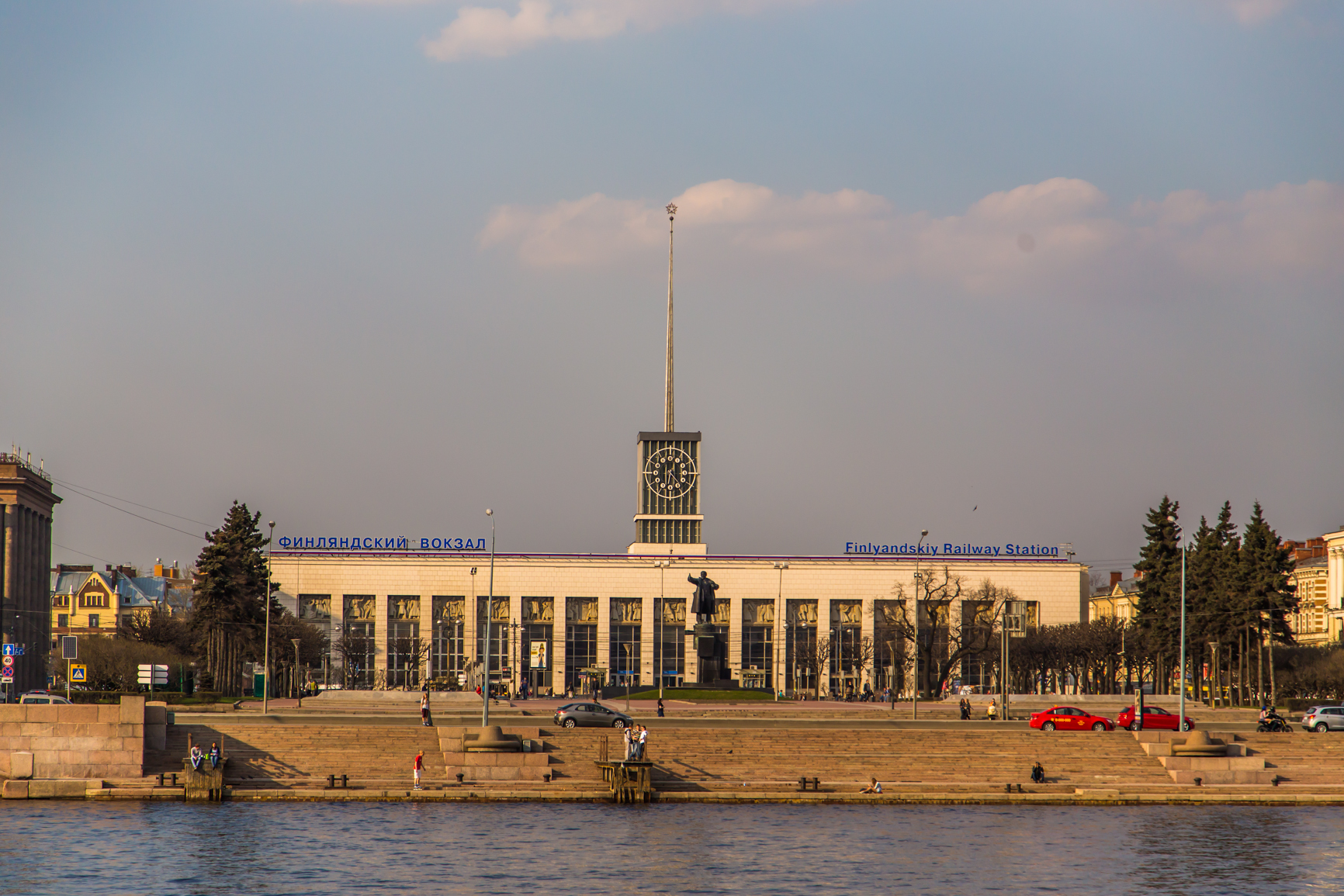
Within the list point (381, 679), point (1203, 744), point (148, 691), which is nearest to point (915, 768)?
point (1203, 744)

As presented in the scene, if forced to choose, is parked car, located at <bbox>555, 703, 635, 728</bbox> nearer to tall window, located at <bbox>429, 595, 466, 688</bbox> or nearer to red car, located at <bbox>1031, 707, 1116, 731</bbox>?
red car, located at <bbox>1031, 707, 1116, 731</bbox>

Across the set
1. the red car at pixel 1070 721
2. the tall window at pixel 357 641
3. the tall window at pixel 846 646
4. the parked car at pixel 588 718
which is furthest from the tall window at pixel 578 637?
the red car at pixel 1070 721

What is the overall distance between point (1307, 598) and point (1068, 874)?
98408mm

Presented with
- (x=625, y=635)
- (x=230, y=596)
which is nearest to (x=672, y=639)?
(x=625, y=635)

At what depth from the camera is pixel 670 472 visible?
509 feet

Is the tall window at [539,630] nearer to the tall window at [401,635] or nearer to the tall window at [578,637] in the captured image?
the tall window at [578,637]

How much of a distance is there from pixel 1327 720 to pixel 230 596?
64.4 metres

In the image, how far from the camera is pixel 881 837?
46219 mm

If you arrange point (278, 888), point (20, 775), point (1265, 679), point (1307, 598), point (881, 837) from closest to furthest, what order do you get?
point (278, 888) → point (881, 837) → point (20, 775) → point (1265, 679) → point (1307, 598)

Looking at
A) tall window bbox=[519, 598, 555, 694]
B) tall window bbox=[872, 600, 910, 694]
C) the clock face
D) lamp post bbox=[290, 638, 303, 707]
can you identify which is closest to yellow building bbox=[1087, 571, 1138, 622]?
tall window bbox=[872, 600, 910, 694]

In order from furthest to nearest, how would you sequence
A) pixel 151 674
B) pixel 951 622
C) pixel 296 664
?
pixel 951 622 → pixel 296 664 → pixel 151 674

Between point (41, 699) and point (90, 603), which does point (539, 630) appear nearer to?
point (90, 603)

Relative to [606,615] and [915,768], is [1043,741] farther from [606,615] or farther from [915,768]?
[606,615]

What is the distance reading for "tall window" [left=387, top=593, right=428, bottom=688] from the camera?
495ft
